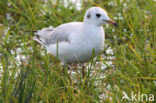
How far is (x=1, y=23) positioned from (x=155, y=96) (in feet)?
11.8

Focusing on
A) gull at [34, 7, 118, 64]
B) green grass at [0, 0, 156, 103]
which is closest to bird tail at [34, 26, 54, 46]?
green grass at [0, 0, 156, 103]

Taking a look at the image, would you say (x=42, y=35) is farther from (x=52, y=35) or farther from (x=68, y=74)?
(x=68, y=74)

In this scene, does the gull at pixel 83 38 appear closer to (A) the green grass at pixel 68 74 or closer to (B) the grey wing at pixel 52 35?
(B) the grey wing at pixel 52 35

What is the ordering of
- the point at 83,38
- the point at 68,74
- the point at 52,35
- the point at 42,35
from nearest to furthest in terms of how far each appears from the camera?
the point at 68,74 < the point at 83,38 < the point at 52,35 < the point at 42,35

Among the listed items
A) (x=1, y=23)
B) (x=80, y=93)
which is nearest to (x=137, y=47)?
(x=80, y=93)

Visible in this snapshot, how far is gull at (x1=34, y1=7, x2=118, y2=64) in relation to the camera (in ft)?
13.0

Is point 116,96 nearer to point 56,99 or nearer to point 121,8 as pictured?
point 56,99

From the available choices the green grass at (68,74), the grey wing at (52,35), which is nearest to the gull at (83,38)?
the grey wing at (52,35)

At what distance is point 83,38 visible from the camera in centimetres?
398

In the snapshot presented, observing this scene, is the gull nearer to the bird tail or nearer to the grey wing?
the grey wing

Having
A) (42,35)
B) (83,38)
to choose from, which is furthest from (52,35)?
(83,38)

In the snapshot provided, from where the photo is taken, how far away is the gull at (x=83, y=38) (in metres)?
3.97

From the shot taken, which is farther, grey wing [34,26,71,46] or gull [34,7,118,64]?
grey wing [34,26,71,46]

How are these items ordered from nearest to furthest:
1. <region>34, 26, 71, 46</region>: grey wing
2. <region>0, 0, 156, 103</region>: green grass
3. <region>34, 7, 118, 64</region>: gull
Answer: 1. <region>0, 0, 156, 103</region>: green grass
2. <region>34, 7, 118, 64</region>: gull
3. <region>34, 26, 71, 46</region>: grey wing
